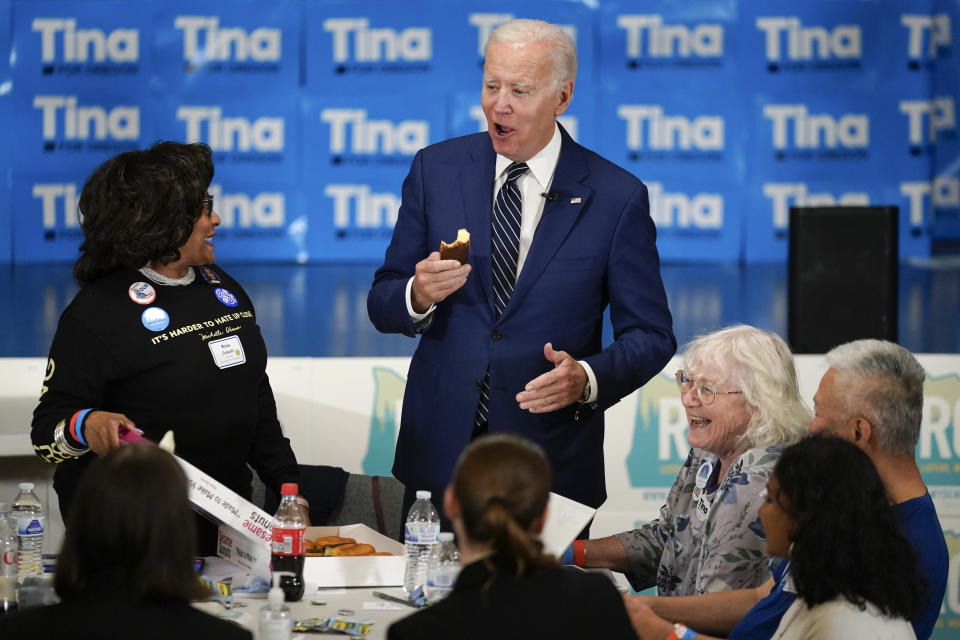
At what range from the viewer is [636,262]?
3.01 metres

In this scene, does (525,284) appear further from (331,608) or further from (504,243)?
(331,608)

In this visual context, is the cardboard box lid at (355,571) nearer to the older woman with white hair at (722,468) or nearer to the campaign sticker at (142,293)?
the older woman with white hair at (722,468)

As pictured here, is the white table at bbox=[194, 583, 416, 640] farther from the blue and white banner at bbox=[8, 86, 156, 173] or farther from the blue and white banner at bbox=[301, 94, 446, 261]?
the blue and white banner at bbox=[8, 86, 156, 173]

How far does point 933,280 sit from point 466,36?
457 centimetres

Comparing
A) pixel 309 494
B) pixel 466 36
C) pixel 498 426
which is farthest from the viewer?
pixel 466 36

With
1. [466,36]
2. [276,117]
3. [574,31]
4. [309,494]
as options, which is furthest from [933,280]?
[309,494]

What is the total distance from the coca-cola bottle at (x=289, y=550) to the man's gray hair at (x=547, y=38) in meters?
1.26

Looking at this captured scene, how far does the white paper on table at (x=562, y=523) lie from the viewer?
2.48m

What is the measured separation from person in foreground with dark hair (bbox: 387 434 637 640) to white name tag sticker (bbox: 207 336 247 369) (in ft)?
4.37

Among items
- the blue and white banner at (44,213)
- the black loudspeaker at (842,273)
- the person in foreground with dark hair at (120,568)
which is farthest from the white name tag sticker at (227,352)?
the blue and white banner at (44,213)

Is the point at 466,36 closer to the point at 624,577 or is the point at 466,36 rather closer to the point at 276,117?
the point at 276,117

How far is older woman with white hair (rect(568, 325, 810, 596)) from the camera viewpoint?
2557 mm

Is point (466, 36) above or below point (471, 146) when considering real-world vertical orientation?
above

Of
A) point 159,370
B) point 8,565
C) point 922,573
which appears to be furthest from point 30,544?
point 922,573
